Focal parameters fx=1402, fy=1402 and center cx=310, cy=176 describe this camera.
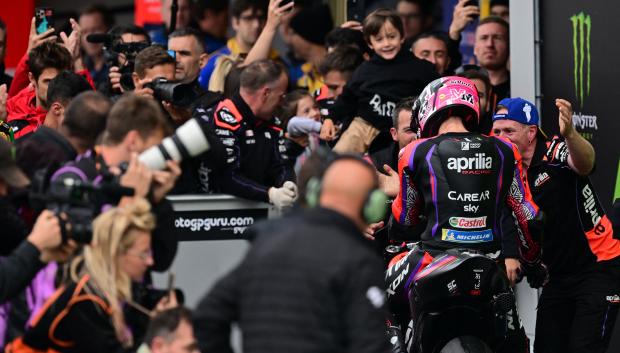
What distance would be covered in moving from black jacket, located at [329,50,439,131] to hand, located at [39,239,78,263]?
397 centimetres

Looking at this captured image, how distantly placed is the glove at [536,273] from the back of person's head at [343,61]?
278cm

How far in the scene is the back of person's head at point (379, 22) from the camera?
32.1 ft

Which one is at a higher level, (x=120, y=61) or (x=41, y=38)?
(x=41, y=38)

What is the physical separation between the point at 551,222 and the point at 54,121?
3117mm

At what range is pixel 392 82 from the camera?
31.4 feet

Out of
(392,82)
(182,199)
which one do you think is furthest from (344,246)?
(392,82)

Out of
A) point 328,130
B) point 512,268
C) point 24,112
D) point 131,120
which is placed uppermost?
point 131,120

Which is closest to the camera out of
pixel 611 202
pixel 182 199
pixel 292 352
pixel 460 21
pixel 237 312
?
pixel 292 352

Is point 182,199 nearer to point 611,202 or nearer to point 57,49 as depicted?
point 57,49

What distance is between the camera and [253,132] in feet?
29.5

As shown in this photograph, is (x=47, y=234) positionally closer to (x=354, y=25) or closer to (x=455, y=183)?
(x=455, y=183)

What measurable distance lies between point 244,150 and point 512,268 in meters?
1.92

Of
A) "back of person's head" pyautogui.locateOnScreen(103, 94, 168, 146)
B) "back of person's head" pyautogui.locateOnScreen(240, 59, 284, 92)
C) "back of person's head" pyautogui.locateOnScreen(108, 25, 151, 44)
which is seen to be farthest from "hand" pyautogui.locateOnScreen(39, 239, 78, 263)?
"back of person's head" pyautogui.locateOnScreen(108, 25, 151, 44)

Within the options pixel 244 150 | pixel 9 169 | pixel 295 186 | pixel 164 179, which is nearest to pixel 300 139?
pixel 244 150
